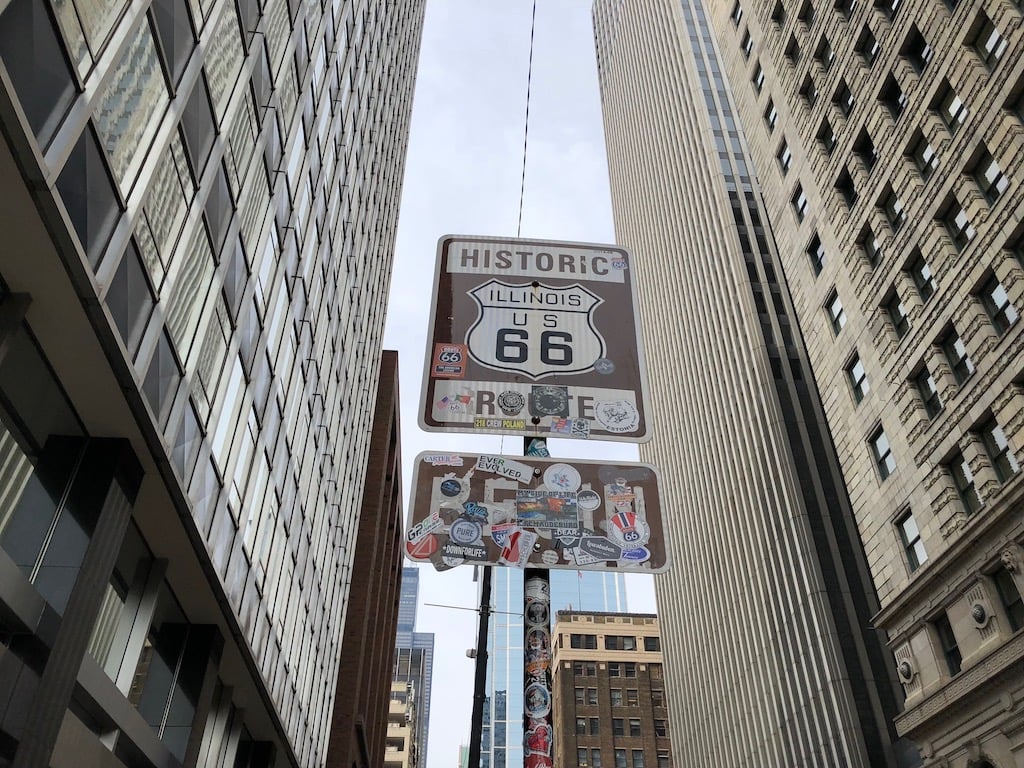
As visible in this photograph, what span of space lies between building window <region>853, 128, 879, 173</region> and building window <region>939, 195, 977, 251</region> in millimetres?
6314

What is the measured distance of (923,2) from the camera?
108ft

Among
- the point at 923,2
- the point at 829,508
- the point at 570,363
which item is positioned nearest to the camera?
the point at 570,363

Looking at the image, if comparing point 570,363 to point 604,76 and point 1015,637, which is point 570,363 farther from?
point 604,76

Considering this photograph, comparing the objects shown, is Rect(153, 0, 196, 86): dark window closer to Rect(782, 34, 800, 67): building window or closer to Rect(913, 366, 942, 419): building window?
Rect(913, 366, 942, 419): building window

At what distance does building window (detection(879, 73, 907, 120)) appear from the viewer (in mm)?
35250

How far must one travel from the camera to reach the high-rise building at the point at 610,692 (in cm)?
10050

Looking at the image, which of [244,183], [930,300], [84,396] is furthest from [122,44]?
[930,300]

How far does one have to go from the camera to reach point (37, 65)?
37.1 feet

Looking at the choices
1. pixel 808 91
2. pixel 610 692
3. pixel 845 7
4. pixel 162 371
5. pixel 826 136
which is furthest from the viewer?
pixel 610 692

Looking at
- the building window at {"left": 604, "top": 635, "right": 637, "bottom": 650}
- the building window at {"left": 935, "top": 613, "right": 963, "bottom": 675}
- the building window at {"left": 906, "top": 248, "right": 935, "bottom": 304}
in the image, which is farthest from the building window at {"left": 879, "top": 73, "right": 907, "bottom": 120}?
the building window at {"left": 604, "top": 635, "right": 637, "bottom": 650}

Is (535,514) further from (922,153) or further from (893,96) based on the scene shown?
(893,96)

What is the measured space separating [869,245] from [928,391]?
778cm

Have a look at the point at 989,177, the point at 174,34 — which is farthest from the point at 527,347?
the point at 989,177

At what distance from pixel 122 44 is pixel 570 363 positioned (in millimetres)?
8353
